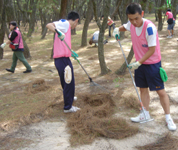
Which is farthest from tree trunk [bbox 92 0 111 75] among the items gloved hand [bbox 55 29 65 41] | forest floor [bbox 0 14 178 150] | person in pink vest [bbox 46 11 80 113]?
gloved hand [bbox 55 29 65 41]

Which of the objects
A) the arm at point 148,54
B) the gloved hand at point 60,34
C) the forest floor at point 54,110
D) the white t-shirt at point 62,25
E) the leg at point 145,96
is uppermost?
the white t-shirt at point 62,25

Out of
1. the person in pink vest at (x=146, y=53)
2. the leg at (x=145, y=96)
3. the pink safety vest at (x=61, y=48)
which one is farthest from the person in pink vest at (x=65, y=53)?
the leg at (x=145, y=96)

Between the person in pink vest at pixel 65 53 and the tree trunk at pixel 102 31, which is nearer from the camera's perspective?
the person in pink vest at pixel 65 53

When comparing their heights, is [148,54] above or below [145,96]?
above

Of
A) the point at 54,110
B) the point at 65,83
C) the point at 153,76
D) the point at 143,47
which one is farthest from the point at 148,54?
the point at 54,110

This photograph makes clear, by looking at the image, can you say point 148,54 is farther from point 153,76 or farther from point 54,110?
point 54,110

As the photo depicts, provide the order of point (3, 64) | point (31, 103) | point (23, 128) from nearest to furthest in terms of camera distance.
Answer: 1. point (23, 128)
2. point (31, 103)
3. point (3, 64)

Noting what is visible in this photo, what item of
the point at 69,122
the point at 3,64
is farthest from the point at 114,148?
the point at 3,64

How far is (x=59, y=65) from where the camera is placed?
11.7 ft

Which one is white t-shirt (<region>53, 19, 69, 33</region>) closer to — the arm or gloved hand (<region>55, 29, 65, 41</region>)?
gloved hand (<region>55, 29, 65, 41</region>)

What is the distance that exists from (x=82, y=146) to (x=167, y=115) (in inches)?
52.1

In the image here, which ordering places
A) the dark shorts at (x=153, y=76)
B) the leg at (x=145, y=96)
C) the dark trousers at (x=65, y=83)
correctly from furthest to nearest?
the dark trousers at (x=65, y=83) < the leg at (x=145, y=96) < the dark shorts at (x=153, y=76)

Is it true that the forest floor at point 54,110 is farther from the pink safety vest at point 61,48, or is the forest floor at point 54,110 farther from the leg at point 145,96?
the pink safety vest at point 61,48

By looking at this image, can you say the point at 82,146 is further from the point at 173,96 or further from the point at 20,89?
the point at 20,89
